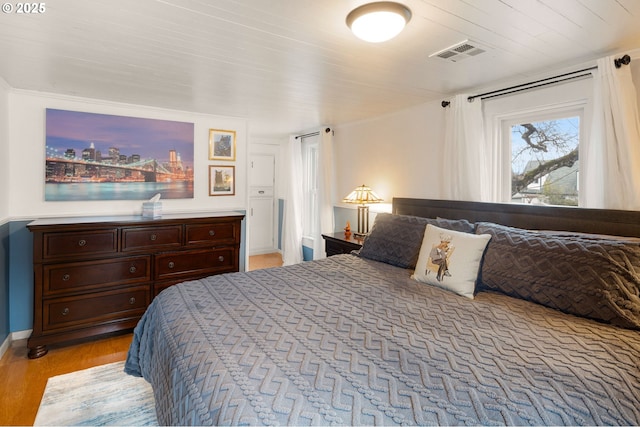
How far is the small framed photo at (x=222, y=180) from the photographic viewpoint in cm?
400

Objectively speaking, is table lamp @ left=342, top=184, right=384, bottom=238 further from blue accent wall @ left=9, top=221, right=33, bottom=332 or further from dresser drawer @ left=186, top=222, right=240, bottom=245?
blue accent wall @ left=9, top=221, right=33, bottom=332

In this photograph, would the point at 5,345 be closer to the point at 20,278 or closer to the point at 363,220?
the point at 20,278

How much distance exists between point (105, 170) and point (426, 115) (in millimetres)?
3241

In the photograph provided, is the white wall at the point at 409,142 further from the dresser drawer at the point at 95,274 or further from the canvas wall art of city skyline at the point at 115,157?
the dresser drawer at the point at 95,274

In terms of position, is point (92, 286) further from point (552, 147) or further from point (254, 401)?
point (552, 147)

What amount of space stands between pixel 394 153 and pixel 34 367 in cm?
369

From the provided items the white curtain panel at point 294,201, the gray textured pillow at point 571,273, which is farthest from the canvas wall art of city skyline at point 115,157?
the gray textured pillow at point 571,273

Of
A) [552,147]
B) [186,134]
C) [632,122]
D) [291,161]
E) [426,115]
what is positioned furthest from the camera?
[291,161]

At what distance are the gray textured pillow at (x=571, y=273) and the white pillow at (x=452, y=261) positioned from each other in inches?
3.5

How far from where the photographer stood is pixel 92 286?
2850 millimetres

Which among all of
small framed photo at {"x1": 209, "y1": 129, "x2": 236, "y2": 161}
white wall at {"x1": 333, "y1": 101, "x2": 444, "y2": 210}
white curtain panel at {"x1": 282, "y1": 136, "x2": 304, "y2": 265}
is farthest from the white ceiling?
white curtain panel at {"x1": 282, "y1": 136, "x2": 304, "y2": 265}

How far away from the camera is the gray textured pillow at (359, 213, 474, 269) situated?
2.36 m

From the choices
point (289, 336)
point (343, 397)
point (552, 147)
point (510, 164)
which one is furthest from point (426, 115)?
point (343, 397)

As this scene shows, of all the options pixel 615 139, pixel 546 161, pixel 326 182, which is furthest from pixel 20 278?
pixel 615 139
